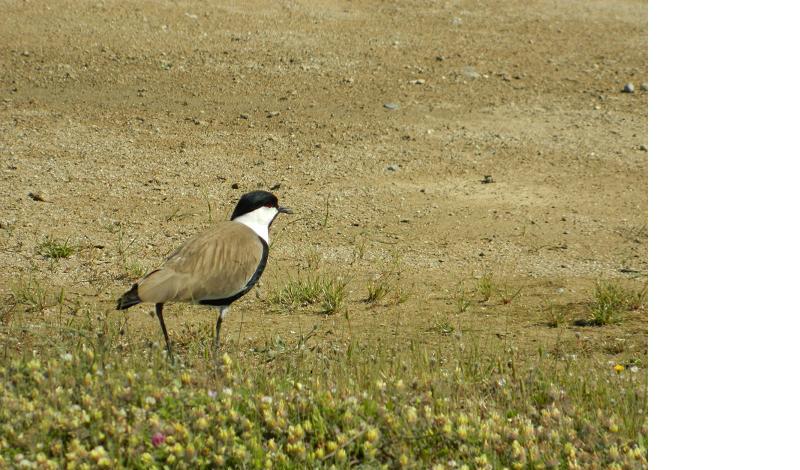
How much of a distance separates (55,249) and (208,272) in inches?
102

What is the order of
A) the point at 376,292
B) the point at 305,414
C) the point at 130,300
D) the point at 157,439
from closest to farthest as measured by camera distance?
the point at 157,439, the point at 305,414, the point at 130,300, the point at 376,292

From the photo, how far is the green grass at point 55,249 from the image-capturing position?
7797 mm

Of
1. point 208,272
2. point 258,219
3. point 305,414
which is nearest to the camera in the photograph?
point 305,414

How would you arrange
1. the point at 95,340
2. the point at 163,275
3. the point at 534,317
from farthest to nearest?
the point at 534,317 → the point at 163,275 → the point at 95,340

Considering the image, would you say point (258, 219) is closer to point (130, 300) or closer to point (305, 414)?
point (130, 300)

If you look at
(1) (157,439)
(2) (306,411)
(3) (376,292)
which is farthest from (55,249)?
(1) (157,439)

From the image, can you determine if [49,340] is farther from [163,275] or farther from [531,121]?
[531,121]

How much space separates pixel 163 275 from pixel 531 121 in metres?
6.69

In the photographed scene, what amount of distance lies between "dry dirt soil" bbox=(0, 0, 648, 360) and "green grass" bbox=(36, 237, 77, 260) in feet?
0.14

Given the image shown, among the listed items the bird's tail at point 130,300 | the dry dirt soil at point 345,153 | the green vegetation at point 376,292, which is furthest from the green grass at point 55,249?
the bird's tail at point 130,300

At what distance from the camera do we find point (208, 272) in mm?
5609

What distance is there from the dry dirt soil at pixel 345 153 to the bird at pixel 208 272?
2.01 ft

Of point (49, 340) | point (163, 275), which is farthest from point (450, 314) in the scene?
point (49, 340)

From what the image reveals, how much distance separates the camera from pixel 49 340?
5.16 m
